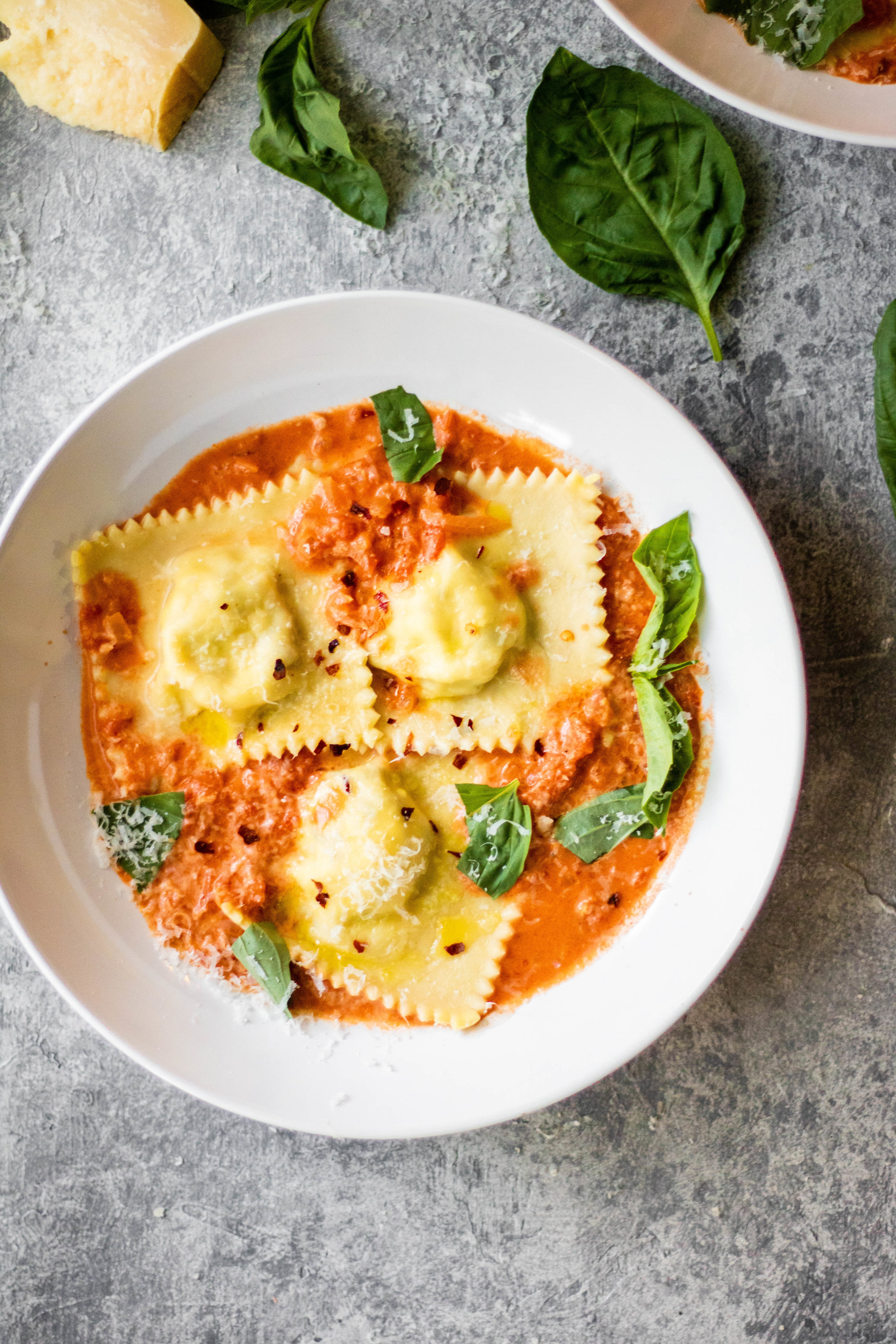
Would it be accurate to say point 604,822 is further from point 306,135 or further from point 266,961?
point 306,135

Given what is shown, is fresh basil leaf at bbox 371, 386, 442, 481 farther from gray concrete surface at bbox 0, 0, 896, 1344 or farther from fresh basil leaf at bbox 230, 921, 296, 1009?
fresh basil leaf at bbox 230, 921, 296, 1009

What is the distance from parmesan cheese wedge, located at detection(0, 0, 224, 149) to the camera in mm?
4039

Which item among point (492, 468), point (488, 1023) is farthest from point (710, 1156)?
point (492, 468)

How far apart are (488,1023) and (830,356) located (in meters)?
3.37

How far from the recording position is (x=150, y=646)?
427 cm

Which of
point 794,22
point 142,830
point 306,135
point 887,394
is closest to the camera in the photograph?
point 794,22

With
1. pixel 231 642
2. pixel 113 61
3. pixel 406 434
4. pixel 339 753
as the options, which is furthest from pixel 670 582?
pixel 113 61

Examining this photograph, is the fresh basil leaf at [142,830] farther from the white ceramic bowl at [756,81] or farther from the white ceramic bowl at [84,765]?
the white ceramic bowl at [756,81]

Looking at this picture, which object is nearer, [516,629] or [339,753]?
[516,629]

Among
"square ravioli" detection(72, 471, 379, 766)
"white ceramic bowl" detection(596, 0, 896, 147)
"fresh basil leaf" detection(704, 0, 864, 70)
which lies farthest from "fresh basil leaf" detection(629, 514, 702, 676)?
"fresh basil leaf" detection(704, 0, 864, 70)

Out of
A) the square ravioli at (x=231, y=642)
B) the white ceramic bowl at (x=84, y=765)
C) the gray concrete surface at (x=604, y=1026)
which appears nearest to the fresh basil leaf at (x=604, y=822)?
the white ceramic bowl at (x=84, y=765)

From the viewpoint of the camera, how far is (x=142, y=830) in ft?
13.9

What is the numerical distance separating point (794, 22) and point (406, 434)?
83.4 inches

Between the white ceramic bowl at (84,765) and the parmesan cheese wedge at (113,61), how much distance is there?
3.96 feet
